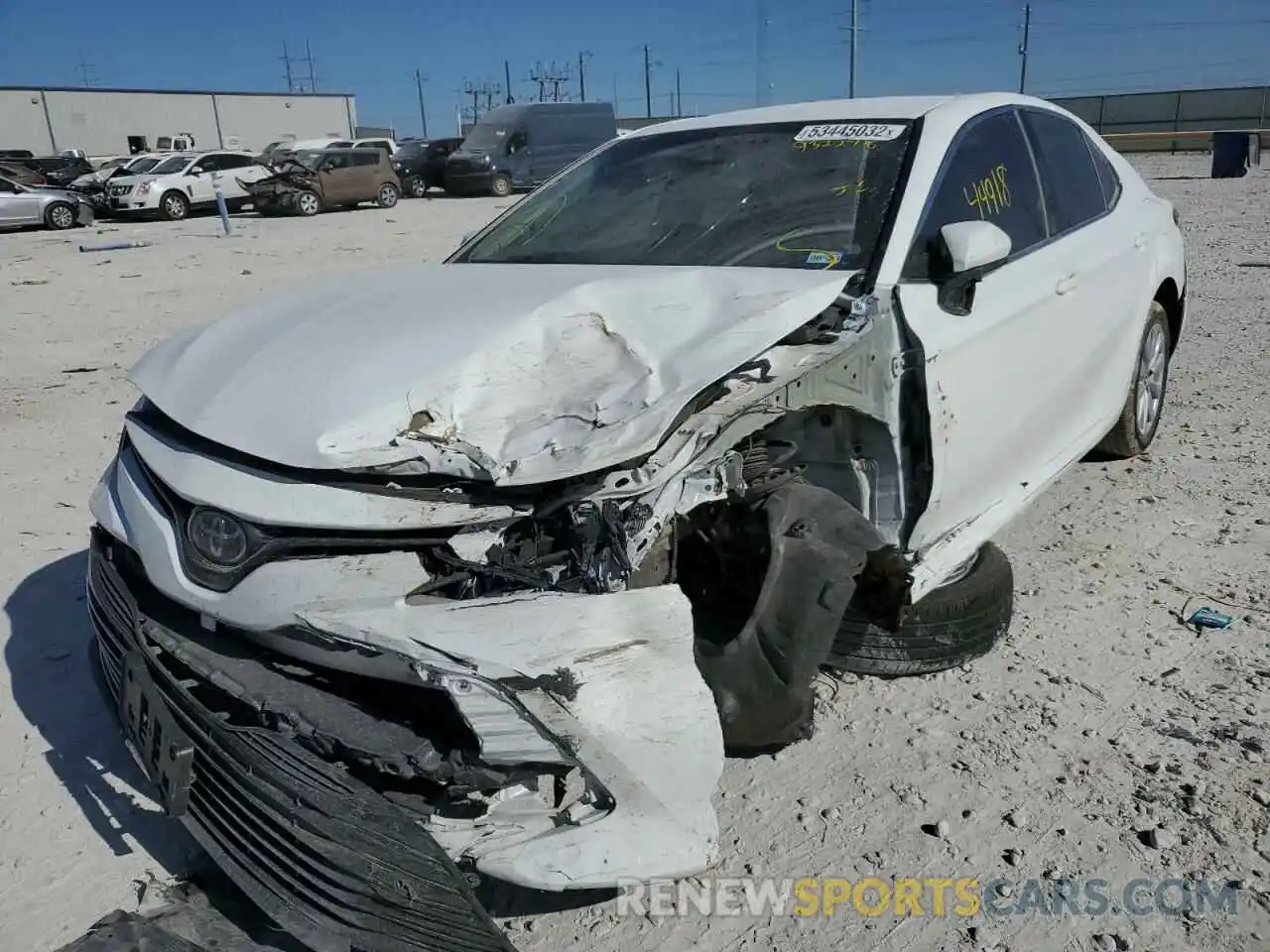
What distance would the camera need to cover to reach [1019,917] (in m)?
2.22

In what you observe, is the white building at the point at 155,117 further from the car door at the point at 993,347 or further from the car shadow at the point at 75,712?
the car door at the point at 993,347

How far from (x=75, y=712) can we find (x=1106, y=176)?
176 inches

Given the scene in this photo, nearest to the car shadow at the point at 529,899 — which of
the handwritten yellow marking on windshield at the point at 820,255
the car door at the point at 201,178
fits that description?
the handwritten yellow marking on windshield at the point at 820,255

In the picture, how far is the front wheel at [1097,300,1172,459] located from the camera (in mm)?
4531

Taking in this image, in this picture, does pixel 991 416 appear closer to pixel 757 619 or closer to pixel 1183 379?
pixel 757 619

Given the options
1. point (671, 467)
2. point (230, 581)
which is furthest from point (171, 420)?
point (671, 467)

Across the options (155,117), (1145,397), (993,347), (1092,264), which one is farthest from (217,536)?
(155,117)

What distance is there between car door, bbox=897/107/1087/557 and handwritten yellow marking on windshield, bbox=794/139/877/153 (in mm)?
265

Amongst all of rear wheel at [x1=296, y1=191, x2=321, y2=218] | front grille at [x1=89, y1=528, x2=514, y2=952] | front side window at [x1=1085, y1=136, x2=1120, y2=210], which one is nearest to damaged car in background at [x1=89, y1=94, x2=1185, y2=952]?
front grille at [x1=89, y1=528, x2=514, y2=952]

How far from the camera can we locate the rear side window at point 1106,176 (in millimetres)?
4221

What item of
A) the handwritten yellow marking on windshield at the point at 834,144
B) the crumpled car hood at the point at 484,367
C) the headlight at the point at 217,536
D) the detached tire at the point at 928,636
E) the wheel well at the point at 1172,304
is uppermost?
the handwritten yellow marking on windshield at the point at 834,144

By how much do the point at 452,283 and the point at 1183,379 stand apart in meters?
5.03

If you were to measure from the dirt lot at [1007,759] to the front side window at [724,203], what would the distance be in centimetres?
143

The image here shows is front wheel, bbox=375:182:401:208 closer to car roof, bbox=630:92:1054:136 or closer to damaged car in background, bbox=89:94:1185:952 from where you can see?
car roof, bbox=630:92:1054:136
